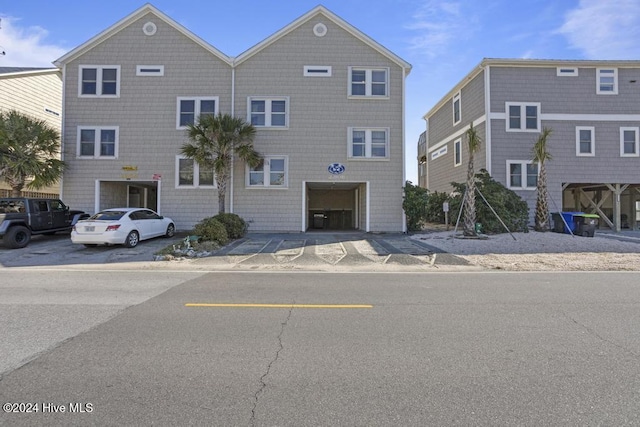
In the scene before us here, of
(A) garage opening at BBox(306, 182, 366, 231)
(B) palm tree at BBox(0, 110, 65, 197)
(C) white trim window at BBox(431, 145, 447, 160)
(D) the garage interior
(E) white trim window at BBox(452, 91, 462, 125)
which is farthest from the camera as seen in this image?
(C) white trim window at BBox(431, 145, 447, 160)

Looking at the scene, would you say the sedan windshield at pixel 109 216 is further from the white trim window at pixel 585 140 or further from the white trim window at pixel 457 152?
the white trim window at pixel 585 140

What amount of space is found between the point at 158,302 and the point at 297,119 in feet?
48.2

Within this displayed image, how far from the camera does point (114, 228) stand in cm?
1300

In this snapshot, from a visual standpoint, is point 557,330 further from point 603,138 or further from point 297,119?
point 603,138

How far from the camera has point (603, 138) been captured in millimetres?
20891

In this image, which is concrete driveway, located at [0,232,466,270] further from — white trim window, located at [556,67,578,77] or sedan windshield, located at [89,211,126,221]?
white trim window, located at [556,67,578,77]

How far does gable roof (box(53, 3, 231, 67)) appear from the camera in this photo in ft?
63.5

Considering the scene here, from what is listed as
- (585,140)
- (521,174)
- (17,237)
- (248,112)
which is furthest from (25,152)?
(585,140)

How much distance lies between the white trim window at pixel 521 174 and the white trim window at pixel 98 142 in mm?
21271

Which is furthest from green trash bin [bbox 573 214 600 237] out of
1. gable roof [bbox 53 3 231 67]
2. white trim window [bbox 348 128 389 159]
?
gable roof [bbox 53 3 231 67]

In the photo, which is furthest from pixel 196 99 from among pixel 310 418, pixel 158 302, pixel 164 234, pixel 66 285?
pixel 310 418

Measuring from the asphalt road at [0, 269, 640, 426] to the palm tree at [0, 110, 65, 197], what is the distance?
1331cm

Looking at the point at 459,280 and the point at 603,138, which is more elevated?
the point at 603,138

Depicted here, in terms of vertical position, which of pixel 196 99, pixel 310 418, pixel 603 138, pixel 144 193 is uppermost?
pixel 196 99
